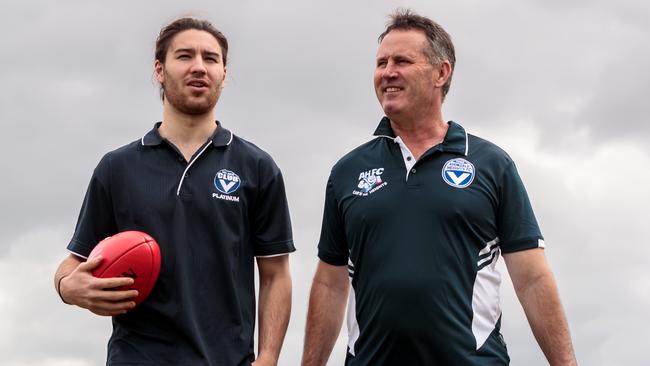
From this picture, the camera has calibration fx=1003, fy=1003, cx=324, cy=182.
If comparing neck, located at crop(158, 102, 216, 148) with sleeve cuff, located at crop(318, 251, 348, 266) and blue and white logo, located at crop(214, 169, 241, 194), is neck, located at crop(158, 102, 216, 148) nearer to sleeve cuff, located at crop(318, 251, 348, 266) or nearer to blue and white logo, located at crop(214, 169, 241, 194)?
blue and white logo, located at crop(214, 169, 241, 194)

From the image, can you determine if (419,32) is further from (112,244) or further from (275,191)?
(112,244)

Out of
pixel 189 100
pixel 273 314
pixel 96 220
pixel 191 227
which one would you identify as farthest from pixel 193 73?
pixel 273 314

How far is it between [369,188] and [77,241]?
237 centimetres

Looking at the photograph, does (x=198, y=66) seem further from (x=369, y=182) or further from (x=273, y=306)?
(x=273, y=306)

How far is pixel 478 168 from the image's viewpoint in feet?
25.3

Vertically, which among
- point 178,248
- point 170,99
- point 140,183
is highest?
point 170,99

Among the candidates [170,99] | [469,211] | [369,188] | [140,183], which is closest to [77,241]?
[140,183]

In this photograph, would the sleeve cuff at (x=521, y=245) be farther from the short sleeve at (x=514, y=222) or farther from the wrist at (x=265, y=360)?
the wrist at (x=265, y=360)

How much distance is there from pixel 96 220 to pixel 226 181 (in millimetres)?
1104

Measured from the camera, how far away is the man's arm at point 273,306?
780 centimetres

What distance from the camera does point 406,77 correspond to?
25.9 ft

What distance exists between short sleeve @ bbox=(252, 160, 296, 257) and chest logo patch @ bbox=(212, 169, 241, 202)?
22cm

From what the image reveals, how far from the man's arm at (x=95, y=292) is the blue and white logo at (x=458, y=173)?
8.15 ft

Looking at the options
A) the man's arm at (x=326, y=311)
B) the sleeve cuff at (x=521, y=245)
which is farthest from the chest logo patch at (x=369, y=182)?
the sleeve cuff at (x=521, y=245)
